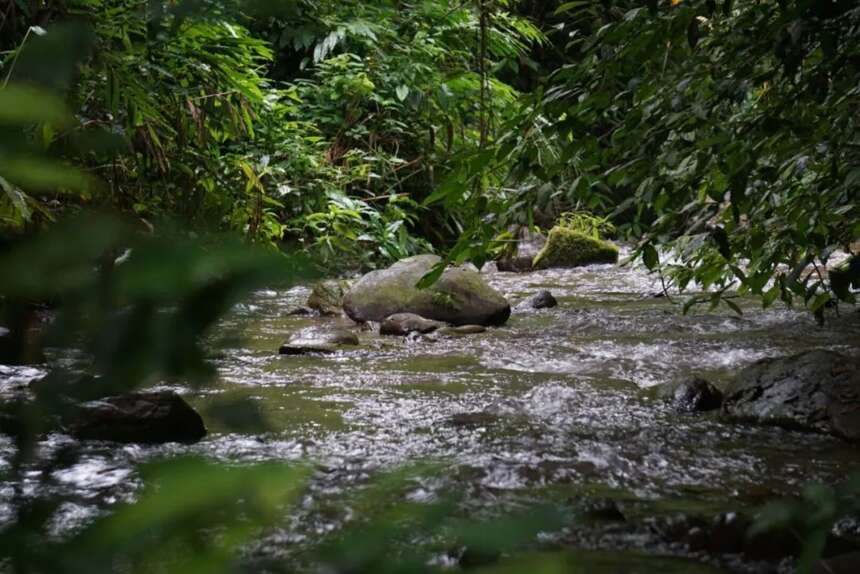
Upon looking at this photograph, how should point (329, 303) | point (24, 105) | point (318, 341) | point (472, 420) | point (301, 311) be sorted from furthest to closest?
point (329, 303) < point (301, 311) < point (318, 341) < point (472, 420) < point (24, 105)

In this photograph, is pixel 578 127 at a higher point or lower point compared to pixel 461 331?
higher

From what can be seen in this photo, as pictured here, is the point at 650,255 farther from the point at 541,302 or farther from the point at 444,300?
the point at 541,302

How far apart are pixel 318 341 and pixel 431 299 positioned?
1.53 metres

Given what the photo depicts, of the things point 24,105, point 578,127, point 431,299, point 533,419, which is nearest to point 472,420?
point 533,419

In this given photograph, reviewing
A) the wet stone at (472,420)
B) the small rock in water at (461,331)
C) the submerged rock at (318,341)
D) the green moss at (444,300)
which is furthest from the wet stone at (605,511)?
the green moss at (444,300)

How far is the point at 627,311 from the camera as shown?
6.29m

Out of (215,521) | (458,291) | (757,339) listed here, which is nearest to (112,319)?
(215,521)

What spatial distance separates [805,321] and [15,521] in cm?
566

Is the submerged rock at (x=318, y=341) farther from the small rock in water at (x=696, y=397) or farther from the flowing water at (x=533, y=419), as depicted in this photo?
the small rock in water at (x=696, y=397)

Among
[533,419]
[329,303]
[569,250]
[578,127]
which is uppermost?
[578,127]

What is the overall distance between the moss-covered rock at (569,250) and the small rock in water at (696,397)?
19.7ft

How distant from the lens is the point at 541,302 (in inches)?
265

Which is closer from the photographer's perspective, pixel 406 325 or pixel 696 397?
pixel 696 397

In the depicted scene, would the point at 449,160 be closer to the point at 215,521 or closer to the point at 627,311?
the point at 215,521
